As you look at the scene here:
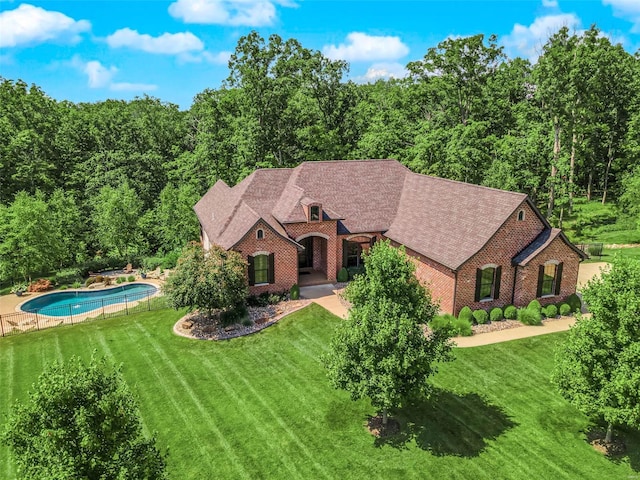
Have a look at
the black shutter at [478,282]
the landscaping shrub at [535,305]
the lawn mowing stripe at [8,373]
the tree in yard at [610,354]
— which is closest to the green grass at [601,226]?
the landscaping shrub at [535,305]

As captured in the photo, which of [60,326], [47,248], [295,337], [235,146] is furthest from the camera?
[235,146]

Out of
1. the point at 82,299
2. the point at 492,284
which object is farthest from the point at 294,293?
the point at 82,299

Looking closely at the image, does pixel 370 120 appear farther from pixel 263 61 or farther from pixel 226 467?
pixel 226 467

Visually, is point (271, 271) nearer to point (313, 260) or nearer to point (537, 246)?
Answer: point (313, 260)

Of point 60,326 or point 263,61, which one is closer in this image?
point 60,326

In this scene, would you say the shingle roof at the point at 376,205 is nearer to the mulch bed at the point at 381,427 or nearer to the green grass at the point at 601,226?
the mulch bed at the point at 381,427

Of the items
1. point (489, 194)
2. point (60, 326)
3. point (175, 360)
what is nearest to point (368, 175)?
point (489, 194)
